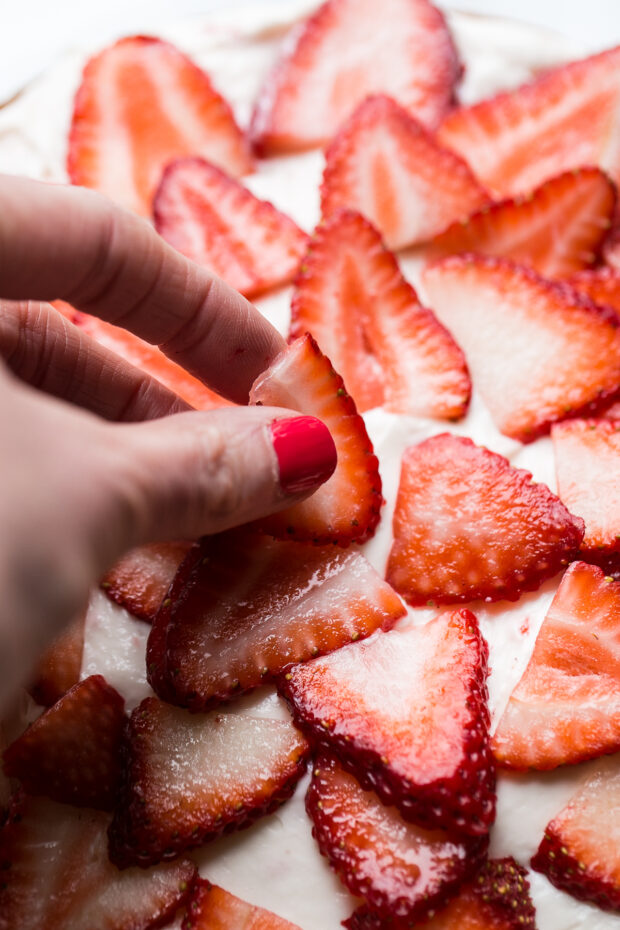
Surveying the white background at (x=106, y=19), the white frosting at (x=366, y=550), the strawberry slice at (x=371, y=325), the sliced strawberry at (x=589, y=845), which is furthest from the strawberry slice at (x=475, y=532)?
the white background at (x=106, y=19)

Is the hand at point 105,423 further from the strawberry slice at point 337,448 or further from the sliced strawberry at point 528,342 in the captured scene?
the sliced strawberry at point 528,342

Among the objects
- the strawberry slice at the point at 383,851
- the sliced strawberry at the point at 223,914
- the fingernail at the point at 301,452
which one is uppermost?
the fingernail at the point at 301,452

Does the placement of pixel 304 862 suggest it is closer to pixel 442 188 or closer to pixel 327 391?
pixel 327 391

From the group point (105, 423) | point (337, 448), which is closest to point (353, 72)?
point (337, 448)

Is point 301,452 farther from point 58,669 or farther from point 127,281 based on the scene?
point 58,669

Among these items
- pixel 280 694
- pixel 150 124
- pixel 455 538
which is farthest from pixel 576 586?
pixel 150 124

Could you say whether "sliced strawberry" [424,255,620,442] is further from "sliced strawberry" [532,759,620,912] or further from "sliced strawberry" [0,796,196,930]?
"sliced strawberry" [0,796,196,930]
